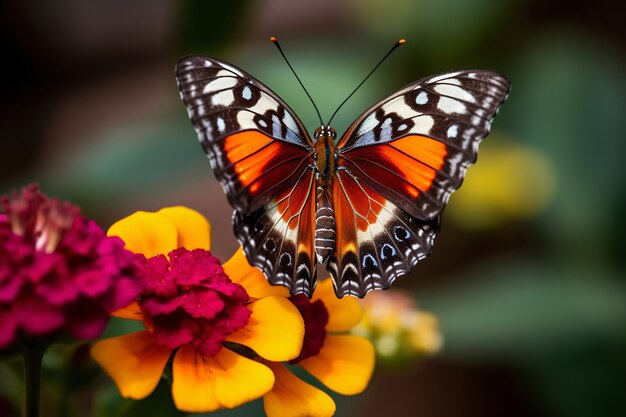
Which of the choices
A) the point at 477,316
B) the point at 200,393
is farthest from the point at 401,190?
the point at 477,316

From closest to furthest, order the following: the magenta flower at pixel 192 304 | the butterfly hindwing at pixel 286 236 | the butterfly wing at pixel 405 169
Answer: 1. the magenta flower at pixel 192 304
2. the butterfly hindwing at pixel 286 236
3. the butterfly wing at pixel 405 169

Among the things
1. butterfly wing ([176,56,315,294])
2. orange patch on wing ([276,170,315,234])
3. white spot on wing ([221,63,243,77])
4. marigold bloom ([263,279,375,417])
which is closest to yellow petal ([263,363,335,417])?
marigold bloom ([263,279,375,417])

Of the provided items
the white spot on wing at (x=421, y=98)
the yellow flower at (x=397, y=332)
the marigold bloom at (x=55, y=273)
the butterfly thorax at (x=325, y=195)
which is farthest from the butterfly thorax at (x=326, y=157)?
the marigold bloom at (x=55, y=273)

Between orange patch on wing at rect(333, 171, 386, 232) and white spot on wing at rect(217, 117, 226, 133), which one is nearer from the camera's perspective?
white spot on wing at rect(217, 117, 226, 133)

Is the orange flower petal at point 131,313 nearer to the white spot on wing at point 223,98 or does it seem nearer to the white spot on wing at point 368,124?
the white spot on wing at point 223,98

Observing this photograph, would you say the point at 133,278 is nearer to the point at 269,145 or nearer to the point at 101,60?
the point at 269,145

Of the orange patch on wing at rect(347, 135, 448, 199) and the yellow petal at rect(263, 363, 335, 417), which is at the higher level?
the orange patch on wing at rect(347, 135, 448, 199)

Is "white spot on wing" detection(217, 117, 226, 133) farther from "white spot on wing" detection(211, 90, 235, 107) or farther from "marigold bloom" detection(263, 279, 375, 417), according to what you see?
"marigold bloom" detection(263, 279, 375, 417)

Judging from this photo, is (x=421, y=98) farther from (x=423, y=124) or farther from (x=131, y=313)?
(x=131, y=313)
